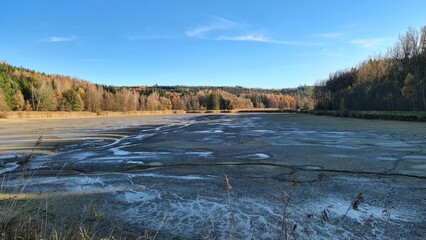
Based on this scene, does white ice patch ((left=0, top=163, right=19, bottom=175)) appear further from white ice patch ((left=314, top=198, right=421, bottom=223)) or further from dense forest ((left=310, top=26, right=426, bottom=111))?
dense forest ((left=310, top=26, right=426, bottom=111))

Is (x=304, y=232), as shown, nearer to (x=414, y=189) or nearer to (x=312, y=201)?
(x=312, y=201)

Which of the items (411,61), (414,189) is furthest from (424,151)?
(411,61)

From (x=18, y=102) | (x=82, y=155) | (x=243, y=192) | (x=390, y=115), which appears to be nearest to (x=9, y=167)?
(x=82, y=155)

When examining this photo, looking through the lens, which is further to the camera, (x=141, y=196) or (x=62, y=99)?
(x=62, y=99)

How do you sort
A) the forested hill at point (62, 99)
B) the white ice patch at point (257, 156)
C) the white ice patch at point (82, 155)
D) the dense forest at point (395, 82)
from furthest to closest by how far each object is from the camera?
the forested hill at point (62, 99)
the dense forest at point (395, 82)
the white ice patch at point (82, 155)
the white ice patch at point (257, 156)

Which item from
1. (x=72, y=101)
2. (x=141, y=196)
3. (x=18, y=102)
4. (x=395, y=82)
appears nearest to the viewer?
(x=141, y=196)

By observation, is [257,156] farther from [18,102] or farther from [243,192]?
[18,102]

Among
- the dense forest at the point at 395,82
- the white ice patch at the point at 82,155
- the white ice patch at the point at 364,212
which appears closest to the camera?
the white ice patch at the point at 364,212

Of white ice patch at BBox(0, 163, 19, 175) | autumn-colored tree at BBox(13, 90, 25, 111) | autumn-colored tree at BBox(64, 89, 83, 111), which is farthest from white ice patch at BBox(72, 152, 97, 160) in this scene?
autumn-colored tree at BBox(64, 89, 83, 111)

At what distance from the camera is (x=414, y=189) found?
6418 mm

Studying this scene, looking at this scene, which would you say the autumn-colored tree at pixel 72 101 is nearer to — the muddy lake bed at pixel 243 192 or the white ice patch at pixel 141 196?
the muddy lake bed at pixel 243 192

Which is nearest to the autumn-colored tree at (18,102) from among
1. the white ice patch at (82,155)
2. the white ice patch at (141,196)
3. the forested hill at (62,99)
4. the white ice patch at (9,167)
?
the forested hill at (62,99)

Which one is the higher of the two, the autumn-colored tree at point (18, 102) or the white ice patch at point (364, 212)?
the autumn-colored tree at point (18, 102)

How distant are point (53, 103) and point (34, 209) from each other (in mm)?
95087
